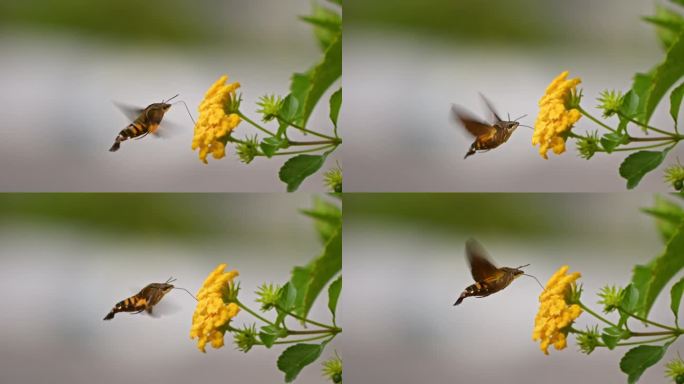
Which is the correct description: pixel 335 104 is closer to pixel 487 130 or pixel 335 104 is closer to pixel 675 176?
pixel 487 130

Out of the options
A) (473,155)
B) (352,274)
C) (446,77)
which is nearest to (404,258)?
(352,274)

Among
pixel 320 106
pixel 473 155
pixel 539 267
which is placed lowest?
pixel 539 267

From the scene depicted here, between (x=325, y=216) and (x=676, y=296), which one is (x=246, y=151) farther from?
(x=676, y=296)

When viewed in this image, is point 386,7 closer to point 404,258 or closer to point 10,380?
point 404,258

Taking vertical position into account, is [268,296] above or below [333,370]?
above

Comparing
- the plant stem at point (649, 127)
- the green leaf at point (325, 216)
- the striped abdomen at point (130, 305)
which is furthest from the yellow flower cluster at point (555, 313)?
the striped abdomen at point (130, 305)

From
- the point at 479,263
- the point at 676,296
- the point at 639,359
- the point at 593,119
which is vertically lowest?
the point at 639,359

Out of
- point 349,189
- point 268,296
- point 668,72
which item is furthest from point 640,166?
point 268,296
